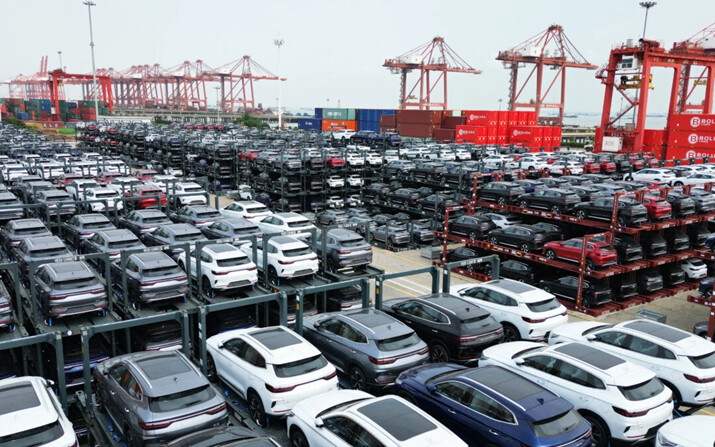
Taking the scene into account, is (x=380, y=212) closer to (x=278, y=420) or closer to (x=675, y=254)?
(x=675, y=254)

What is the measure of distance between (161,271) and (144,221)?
24.0ft

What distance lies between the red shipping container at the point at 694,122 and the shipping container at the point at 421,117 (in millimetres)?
29255

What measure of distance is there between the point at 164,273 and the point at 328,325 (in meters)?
3.96

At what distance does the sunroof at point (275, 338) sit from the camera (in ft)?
31.2

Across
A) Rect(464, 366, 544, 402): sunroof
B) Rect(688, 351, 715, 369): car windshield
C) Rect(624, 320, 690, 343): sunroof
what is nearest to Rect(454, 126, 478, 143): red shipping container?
Rect(624, 320, 690, 343): sunroof

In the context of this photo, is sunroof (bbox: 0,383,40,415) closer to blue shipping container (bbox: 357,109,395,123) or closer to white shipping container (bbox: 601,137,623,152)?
white shipping container (bbox: 601,137,623,152)

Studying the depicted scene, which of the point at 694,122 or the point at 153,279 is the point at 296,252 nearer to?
the point at 153,279

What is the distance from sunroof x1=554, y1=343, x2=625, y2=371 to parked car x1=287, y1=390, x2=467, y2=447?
355 cm

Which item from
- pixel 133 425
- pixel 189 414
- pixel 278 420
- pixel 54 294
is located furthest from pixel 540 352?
pixel 54 294

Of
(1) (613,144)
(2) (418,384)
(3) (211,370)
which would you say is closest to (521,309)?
(2) (418,384)

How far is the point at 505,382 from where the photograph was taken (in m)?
8.45

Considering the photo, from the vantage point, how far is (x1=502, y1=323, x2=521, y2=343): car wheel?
1332cm

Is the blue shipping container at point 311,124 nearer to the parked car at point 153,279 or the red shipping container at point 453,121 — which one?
the red shipping container at point 453,121

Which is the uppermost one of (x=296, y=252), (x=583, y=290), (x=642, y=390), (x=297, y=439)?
(x=296, y=252)
